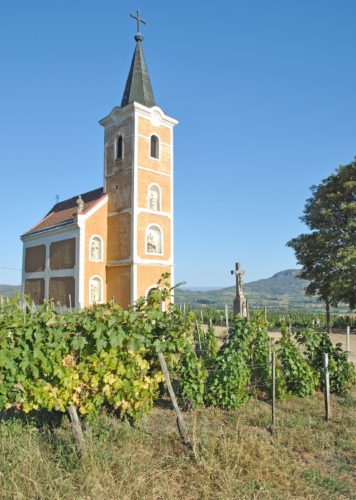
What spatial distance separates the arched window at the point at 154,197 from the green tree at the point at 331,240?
29.3ft

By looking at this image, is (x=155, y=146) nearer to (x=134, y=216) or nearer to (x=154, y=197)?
(x=154, y=197)

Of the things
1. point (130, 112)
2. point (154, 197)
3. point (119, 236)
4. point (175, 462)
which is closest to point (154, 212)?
point (154, 197)

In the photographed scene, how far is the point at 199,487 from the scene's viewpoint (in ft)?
12.1

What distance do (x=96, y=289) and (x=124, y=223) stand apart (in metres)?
4.43

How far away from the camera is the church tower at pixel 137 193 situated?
66.4 feet

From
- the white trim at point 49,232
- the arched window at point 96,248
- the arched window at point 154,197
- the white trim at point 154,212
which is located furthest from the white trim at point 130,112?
the arched window at point 96,248

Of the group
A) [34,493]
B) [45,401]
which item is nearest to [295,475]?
[34,493]

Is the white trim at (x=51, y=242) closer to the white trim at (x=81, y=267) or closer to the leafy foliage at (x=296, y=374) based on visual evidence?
the white trim at (x=81, y=267)

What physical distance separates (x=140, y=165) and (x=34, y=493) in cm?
1918

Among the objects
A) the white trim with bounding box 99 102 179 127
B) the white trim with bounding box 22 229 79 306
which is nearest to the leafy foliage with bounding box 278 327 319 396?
the white trim with bounding box 22 229 79 306

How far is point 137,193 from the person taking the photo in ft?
67.3

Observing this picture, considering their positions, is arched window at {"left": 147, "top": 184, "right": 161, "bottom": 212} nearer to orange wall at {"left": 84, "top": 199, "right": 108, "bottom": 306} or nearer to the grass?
orange wall at {"left": 84, "top": 199, "right": 108, "bottom": 306}

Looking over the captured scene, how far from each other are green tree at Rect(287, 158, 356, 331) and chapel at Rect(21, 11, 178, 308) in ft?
28.5

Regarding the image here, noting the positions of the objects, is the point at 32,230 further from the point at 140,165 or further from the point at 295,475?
the point at 295,475
